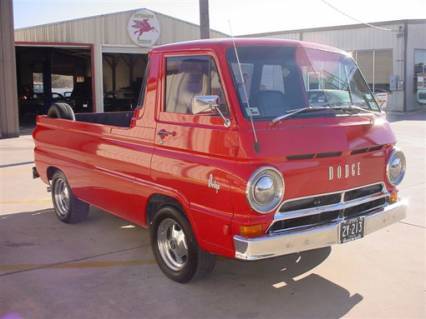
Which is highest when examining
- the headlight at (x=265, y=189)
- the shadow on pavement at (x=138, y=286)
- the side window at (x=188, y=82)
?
the side window at (x=188, y=82)

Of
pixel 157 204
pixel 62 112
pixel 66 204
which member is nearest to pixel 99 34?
pixel 62 112

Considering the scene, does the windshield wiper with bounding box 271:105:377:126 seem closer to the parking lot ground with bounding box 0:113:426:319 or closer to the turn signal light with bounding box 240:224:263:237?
the turn signal light with bounding box 240:224:263:237

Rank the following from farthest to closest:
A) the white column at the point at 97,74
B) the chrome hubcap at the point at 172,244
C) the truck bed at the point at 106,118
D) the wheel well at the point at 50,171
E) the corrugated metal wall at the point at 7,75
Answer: the white column at the point at 97,74
the corrugated metal wall at the point at 7,75
the truck bed at the point at 106,118
the wheel well at the point at 50,171
the chrome hubcap at the point at 172,244

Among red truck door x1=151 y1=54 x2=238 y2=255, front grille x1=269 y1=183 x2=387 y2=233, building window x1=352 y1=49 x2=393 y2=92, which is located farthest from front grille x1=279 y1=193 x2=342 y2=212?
building window x1=352 y1=49 x2=393 y2=92

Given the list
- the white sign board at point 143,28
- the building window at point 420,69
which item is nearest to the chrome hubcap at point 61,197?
the white sign board at point 143,28

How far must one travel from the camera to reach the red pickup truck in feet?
13.1

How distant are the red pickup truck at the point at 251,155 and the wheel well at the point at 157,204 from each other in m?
0.01

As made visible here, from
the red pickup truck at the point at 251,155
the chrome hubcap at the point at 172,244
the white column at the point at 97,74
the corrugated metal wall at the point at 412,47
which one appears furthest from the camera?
the corrugated metal wall at the point at 412,47

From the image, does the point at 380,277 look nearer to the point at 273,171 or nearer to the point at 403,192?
the point at 273,171

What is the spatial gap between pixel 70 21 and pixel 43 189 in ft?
41.0

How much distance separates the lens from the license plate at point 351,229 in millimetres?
4271

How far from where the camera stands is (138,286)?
4707 millimetres

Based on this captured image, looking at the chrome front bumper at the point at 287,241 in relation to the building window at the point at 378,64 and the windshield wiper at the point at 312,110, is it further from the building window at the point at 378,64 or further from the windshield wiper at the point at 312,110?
the building window at the point at 378,64

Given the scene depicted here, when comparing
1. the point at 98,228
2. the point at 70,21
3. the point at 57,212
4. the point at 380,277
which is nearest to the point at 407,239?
the point at 380,277
